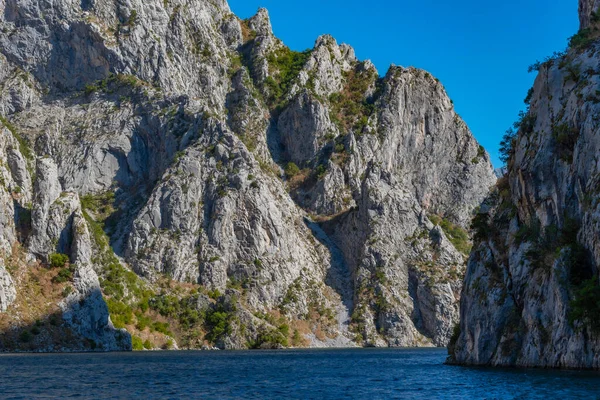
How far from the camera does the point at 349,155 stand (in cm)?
19738

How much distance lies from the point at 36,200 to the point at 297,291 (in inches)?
2431

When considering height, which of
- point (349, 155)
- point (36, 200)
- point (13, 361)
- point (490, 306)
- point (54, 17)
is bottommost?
point (13, 361)

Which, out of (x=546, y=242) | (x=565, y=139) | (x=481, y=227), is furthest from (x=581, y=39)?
(x=546, y=242)

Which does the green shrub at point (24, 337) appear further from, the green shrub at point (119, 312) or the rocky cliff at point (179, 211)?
the green shrub at point (119, 312)

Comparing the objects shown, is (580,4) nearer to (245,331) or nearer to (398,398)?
(398,398)

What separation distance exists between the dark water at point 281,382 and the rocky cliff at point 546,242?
3.75 m

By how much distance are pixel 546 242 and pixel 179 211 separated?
105977 mm

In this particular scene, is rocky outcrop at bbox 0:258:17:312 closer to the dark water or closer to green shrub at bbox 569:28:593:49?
the dark water

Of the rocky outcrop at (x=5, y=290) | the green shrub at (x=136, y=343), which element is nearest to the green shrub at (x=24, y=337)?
the rocky outcrop at (x=5, y=290)

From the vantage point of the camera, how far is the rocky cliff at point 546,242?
62031 millimetres

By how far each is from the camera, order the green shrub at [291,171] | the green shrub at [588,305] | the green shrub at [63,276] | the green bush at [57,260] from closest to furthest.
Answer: the green shrub at [588,305], the green shrub at [63,276], the green bush at [57,260], the green shrub at [291,171]

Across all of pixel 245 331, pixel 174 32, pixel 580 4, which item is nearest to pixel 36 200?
pixel 245 331

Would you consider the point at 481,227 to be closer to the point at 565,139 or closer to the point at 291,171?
the point at 565,139

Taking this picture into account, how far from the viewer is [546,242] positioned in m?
69.9
